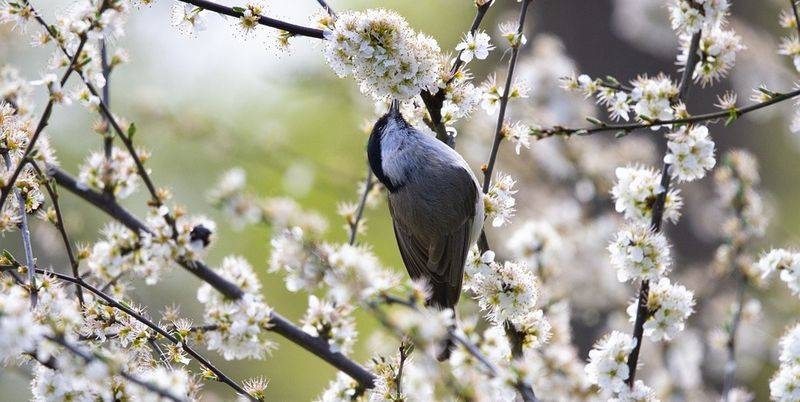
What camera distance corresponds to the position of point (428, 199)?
3.33 m

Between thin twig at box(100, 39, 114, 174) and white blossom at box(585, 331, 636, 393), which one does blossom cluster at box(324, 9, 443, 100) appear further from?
white blossom at box(585, 331, 636, 393)

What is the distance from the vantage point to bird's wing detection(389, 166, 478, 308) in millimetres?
3117

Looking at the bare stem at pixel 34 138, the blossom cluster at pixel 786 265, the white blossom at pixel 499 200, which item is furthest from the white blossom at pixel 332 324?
the blossom cluster at pixel 786 265

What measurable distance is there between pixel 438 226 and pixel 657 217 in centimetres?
99

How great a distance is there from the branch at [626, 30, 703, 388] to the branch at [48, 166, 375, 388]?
69cm

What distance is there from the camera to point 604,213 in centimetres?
499

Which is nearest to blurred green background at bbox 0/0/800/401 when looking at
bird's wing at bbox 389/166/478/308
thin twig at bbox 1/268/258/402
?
bird's wing at bbox 389/166/478/308

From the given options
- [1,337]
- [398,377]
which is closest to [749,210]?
[398,377]

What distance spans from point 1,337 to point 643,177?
160 cm

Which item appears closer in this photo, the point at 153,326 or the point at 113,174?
the point at 153,326

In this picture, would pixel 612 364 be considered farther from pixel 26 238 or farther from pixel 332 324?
pixel 26 238

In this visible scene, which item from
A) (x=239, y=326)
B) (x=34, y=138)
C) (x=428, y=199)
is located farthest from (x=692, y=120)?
(x=34, y=138)

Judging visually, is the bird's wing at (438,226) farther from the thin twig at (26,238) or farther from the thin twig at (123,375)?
the thin twig at (123,375)

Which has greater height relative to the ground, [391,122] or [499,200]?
[391,122]
